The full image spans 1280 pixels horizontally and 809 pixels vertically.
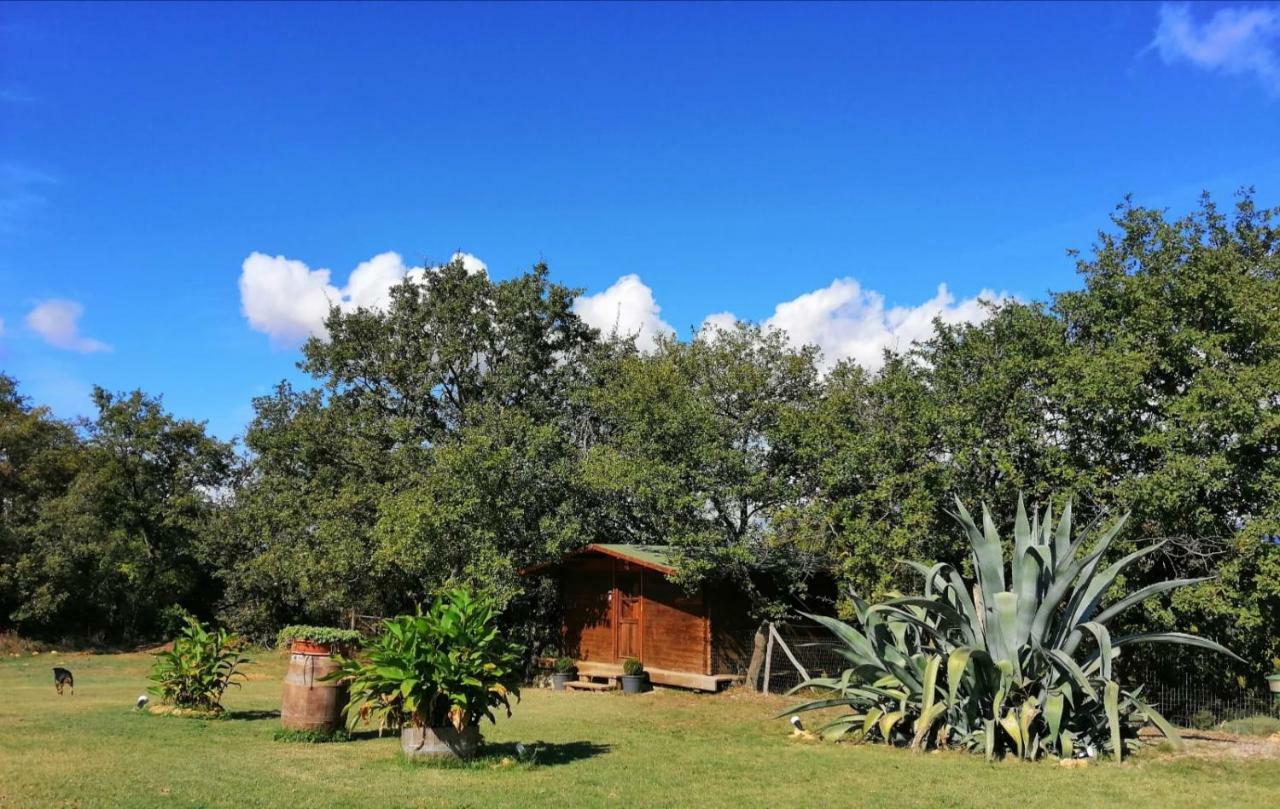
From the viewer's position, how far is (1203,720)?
13734mm

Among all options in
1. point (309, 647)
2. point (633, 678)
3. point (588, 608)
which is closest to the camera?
point (309, 647)

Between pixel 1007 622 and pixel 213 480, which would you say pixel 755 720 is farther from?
pixel 213 480

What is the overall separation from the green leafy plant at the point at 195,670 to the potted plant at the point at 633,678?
8859mm

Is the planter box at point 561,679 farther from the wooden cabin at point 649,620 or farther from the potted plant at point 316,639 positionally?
the potted plant at point 316,639

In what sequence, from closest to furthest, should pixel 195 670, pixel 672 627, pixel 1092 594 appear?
1. pixel 1092 594
2. pixel 195 670
3. pixel 672 627

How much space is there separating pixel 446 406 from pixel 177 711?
15.0m

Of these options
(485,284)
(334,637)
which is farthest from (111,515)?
(334,637)

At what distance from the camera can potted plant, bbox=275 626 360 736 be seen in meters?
10.6

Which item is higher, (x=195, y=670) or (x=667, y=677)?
(x=195, y=670)

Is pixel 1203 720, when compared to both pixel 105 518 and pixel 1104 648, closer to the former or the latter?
pixel 1104 648

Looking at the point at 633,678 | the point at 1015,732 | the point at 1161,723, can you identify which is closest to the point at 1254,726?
the point at 1161,723

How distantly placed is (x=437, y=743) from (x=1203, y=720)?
11713mm

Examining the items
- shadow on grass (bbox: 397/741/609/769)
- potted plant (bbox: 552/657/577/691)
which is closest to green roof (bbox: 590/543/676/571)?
potted plant (bbox: 552/657/577/691)

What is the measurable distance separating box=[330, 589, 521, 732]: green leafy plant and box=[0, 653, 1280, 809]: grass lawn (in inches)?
23.4
